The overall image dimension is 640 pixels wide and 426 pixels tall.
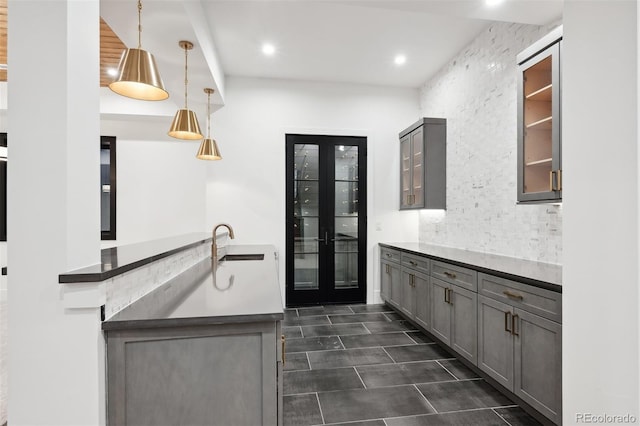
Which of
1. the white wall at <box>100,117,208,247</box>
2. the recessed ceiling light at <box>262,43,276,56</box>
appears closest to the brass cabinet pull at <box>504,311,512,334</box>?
the recessed ceiling light at <box>262,43,276,56</box>

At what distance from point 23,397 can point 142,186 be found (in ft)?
13.5

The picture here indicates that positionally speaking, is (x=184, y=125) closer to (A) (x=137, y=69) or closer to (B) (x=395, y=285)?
(A) (x=137, y=69)

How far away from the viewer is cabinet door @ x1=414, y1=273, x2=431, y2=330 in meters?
3.55

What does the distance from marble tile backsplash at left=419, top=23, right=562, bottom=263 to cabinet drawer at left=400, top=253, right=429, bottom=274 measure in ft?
2.03

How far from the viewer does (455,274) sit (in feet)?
9.99

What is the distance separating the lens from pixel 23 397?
124 cm

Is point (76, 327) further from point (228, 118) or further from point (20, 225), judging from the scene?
point (228, 118)

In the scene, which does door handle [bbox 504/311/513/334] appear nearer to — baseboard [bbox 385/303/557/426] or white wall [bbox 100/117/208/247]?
baseboard [bbox 385/303/557/426]

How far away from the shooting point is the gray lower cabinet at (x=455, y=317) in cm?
278

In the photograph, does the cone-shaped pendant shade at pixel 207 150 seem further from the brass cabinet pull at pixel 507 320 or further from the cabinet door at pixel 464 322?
the brass cabinet pull at pixel 507 320

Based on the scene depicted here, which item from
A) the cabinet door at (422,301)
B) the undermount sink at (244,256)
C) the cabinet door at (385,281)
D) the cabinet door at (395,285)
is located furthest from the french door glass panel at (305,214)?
the cabinet door at (422,301)

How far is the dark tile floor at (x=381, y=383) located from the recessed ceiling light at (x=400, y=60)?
3.31 metres

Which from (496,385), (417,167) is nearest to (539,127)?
(496,385)

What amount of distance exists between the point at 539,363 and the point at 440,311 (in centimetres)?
122
